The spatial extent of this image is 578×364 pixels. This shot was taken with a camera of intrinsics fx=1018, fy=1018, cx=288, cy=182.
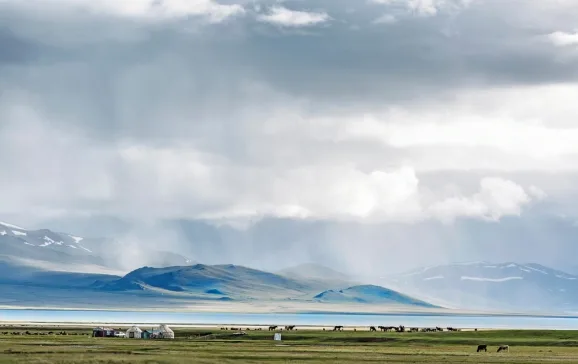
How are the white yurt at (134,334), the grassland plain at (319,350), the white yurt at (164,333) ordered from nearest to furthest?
the grassland plain at (319,350), the white yurt at (164,333), the white yurt at (134,334)

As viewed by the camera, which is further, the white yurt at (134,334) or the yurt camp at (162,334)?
the white yurt at (134,334)

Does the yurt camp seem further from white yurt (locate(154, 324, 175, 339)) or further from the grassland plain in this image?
the grassland plain

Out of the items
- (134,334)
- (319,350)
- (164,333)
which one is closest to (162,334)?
(164,333)

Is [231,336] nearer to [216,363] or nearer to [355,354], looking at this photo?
[355,354]

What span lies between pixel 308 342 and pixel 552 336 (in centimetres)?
3992

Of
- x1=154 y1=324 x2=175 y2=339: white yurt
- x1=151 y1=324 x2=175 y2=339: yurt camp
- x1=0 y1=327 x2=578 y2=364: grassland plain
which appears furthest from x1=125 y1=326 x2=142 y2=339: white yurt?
x1=0 y1=327 x2=578 y2=364: grassland plain

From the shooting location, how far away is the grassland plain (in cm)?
9978

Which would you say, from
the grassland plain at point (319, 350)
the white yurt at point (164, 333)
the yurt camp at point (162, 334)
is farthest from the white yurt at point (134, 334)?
the grassland plain at point (319, 350)

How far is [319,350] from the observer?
120438 millimetres

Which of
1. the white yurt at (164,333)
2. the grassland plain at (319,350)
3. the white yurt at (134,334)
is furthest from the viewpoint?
the white yurt at (134,334)

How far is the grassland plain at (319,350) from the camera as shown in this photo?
99775 millimetres

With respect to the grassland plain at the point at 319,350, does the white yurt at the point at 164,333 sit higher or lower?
higher

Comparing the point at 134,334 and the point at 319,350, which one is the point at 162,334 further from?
the point at 319,350

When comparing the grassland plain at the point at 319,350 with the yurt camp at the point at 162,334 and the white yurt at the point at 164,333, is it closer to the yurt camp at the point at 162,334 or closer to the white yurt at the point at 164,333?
the white yurt at the point at 164,333
